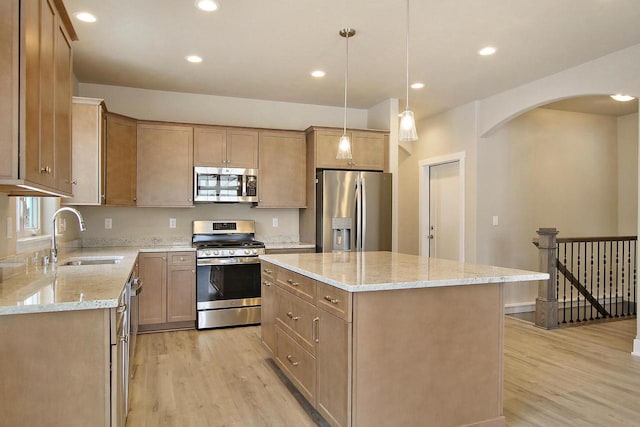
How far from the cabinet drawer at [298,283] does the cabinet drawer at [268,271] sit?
0.09 metres

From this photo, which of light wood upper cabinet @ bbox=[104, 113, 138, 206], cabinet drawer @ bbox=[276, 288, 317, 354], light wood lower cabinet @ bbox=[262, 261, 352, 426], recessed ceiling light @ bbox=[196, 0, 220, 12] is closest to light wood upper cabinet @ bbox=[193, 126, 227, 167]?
light wood upper cabinet @ bbox=[104, 113, 138, 206]

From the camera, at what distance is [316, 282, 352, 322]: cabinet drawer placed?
2.12 m

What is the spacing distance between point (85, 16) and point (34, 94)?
176 centimetres

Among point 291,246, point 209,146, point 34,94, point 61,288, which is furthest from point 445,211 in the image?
point 34,94

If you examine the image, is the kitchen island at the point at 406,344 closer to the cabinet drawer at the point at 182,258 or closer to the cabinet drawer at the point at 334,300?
the cabinet drawer at the point at 334,300

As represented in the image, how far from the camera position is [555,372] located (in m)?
3.37

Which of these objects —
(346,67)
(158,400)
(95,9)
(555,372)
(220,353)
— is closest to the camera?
(158,400)

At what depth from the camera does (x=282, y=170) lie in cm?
516

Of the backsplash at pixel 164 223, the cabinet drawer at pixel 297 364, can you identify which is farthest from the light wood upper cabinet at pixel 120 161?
the cabinet drawer at pixel 297 364

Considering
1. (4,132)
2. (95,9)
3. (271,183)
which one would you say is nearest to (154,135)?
(271,183)

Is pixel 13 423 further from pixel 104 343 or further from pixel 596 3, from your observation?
pixel 596 3

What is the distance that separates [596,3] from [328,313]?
8.82 ft

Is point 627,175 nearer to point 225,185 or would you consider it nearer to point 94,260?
point 225,185

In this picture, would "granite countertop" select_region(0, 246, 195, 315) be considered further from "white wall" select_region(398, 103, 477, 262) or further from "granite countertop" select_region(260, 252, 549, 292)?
"white wall" select_region(398, 103, 477, 262)
